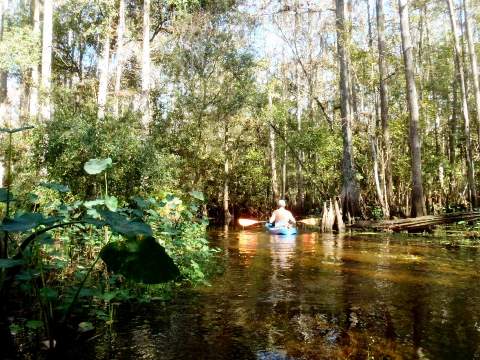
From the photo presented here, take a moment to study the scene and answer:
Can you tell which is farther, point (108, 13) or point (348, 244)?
point (108, 13)

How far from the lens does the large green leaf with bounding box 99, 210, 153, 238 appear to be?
259 centimetres

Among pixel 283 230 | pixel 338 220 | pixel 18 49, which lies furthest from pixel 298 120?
pixel 18 49

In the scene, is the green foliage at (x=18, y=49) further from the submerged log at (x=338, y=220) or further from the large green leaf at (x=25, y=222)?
the large green leaf at (x=25, y=222)

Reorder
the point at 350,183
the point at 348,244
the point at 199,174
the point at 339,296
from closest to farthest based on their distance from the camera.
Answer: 1. the point at 339,296
2. the point at 348,244
3. the point at 350,183
4. the point at 199,174

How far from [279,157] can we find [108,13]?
15584 millimetres

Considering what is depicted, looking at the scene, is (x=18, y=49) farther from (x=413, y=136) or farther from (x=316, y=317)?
(x=316, y=317)

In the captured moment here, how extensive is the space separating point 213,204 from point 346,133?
11.4m

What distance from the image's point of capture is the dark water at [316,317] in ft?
11.8

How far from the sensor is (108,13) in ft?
72.8

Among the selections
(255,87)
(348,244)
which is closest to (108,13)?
(255,87)

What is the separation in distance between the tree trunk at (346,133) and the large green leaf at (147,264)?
1673 cm

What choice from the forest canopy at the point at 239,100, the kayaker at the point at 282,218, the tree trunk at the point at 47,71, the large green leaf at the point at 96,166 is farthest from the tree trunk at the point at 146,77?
the large green leaf at the point at 96,166

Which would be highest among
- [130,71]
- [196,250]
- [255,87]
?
[130,71]

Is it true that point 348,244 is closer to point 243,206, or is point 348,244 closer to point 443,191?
point 443,191
